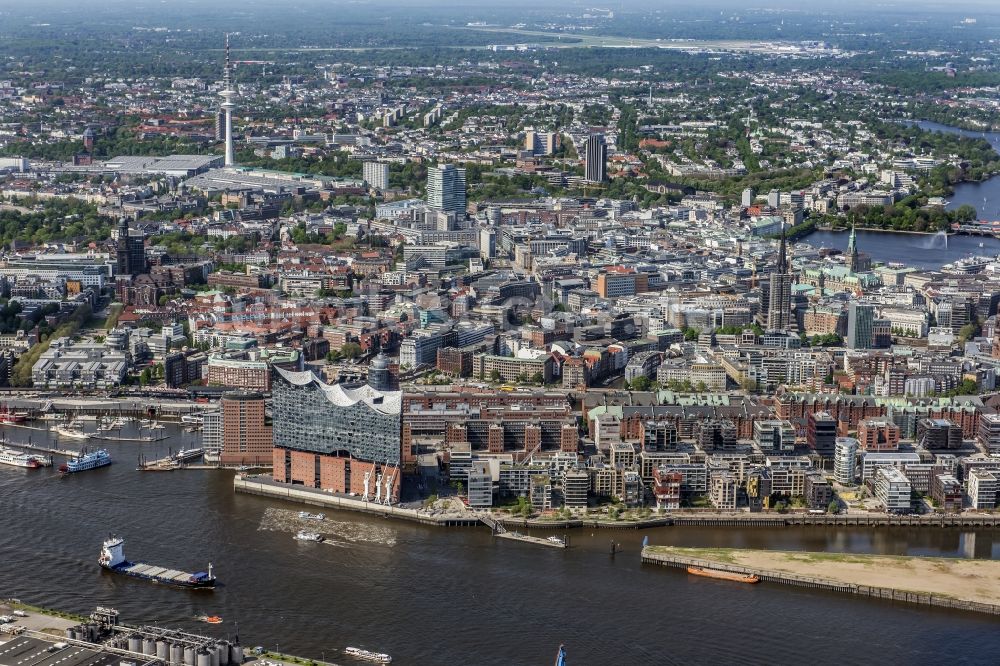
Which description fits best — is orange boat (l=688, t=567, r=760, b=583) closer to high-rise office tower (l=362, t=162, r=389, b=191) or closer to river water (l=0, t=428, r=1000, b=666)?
river water (l=0, t=428, r=1000, b=666)

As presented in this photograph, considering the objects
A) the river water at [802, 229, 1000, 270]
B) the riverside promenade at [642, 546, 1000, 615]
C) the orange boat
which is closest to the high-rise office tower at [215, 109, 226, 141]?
the river water at [802, 229, 1000, 270]

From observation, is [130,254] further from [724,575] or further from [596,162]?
[724,575]

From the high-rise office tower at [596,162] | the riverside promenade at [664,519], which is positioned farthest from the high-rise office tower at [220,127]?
the riverside promenade at [664,519]

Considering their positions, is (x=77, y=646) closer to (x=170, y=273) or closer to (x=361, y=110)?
(x=170, y=273)

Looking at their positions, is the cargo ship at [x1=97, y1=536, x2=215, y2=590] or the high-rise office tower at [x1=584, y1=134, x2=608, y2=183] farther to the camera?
the high-rise office tower at [x1=584, y1=134, x2=608, y2=183]

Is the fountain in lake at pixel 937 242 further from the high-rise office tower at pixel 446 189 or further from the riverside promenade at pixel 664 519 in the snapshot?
the riverside promenade at pixel 664 519

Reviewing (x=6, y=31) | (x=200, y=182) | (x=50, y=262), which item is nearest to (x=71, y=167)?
(x=200, y=182)

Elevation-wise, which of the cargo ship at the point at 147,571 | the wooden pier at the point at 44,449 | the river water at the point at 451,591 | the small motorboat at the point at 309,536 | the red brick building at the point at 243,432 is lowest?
the river water at the point at 451,591
